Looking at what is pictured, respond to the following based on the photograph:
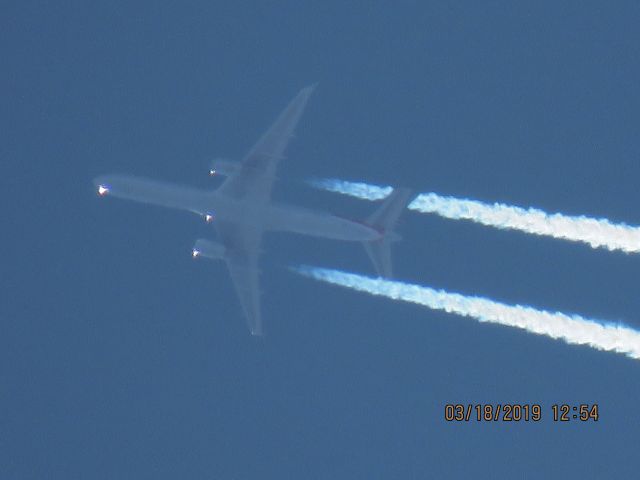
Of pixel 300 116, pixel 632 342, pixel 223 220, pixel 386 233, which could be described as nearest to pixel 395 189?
pixel 386 233

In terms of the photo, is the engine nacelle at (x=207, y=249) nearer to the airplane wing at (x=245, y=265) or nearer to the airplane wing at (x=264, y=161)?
the airplane wing at (x=245, y=265)

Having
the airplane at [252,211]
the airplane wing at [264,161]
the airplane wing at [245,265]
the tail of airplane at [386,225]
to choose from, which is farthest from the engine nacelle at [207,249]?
the tail of airplane at [386,225]

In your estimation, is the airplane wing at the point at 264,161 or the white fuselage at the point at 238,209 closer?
the white fuselage at the point at 238,209

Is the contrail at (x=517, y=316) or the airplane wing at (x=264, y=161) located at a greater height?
the airplane wing at (x=264, y=161)

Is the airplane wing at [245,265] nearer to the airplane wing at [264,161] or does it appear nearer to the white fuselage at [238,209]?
the white fuselage at [238,209]

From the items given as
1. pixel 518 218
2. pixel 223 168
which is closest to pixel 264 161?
pixel 223 168

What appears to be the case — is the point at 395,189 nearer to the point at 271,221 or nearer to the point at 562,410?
the point at 271,221

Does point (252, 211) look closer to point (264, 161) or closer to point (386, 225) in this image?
point (264, 161)
